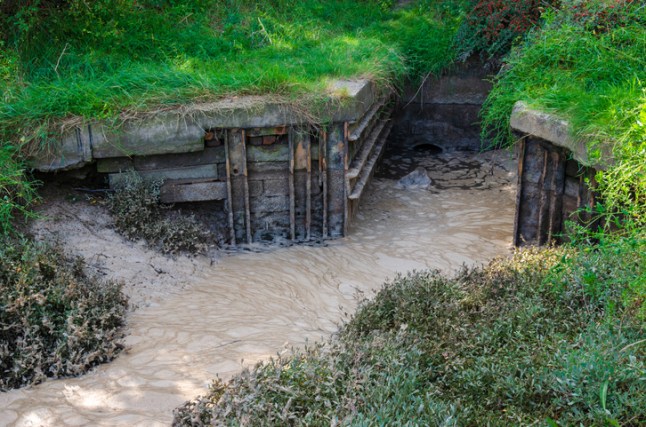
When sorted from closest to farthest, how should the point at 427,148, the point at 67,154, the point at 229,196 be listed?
the point at 67,154 < the point at 229,196 < the point at 427,148

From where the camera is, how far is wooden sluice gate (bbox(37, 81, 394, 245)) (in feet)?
24.0

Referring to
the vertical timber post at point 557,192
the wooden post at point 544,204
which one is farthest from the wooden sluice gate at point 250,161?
the vertical timber post at point 557,192

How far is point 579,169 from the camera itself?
664 cm

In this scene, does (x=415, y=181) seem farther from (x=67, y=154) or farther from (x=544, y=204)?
(x=67, y=154)

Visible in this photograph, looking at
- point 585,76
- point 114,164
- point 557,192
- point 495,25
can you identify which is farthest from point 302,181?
point 495,25

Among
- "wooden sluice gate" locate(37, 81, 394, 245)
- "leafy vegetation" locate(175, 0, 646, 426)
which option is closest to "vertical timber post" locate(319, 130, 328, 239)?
"wooden sluice gate" locate(37, 81, 394, 245)

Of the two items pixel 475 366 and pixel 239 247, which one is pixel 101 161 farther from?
pixel 475 366

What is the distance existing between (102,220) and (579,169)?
4.76 m

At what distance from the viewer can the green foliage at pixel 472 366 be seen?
155 inches

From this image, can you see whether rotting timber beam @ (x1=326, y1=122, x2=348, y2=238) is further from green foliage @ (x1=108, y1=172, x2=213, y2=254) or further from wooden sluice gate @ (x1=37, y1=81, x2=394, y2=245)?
green foliage @ (x1=108, y1=172, x2=213, y2=254)

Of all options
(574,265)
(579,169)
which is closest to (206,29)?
(579,169)

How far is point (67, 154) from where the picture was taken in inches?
280

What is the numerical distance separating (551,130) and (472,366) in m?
3.11

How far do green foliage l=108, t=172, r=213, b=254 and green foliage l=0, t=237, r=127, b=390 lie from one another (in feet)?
4.03
